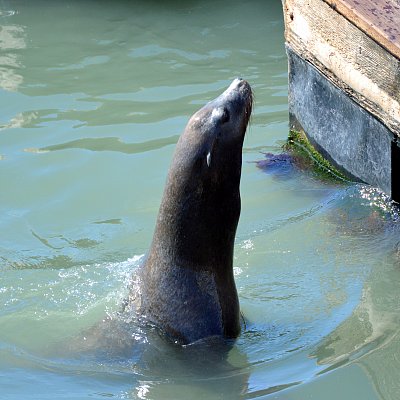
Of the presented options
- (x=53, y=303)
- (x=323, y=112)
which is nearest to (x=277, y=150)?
(x=323, y=112)

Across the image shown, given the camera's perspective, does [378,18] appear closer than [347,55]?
Yes

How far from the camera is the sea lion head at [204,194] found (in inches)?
206

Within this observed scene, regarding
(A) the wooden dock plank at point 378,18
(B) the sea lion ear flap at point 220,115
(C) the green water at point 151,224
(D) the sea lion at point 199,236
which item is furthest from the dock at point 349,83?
(D) the sea lion at point 199,236

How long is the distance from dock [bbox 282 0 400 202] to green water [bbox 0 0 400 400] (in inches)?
10.4

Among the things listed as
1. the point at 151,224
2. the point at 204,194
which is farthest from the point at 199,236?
the point at 151,224

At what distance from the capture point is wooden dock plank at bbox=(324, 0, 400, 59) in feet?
20.4

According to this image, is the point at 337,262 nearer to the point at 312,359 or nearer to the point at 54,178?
the point at 312,359

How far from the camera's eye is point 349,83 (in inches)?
272

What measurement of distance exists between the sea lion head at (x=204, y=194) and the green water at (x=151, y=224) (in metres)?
0.54

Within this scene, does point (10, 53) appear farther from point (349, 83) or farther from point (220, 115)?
point (220, 115)

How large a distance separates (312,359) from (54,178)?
10.7 ft

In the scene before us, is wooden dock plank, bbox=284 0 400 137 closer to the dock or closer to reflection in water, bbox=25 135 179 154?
the dock

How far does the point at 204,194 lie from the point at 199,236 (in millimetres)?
231

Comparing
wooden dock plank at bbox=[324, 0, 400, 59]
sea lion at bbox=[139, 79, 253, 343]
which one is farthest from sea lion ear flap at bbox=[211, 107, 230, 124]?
wooden dock plank at bbox=[324, 0, 400, 59]
